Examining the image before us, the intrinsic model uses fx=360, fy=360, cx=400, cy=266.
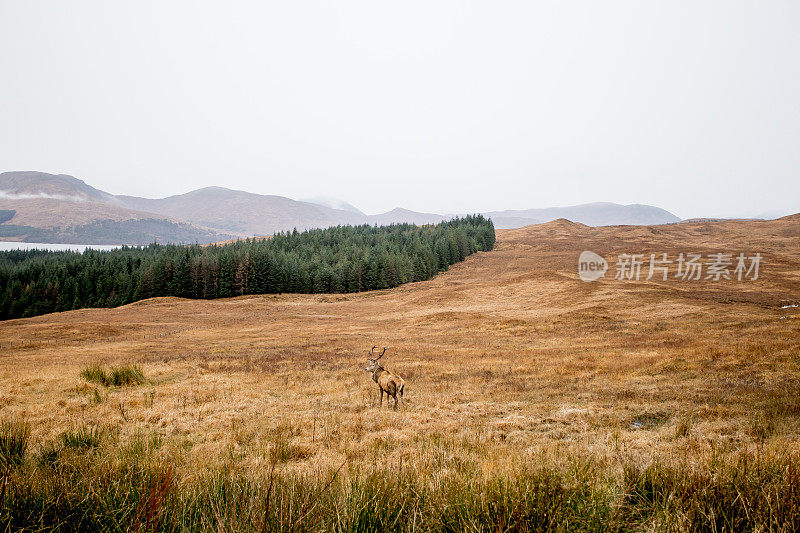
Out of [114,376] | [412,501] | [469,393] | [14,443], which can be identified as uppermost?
[412,501]

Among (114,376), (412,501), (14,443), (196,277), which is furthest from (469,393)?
(196,277)

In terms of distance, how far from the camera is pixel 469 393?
1166 cm

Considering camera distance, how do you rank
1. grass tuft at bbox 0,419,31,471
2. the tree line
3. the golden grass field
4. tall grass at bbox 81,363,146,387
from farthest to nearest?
the tree line < tall grass at bbox 81,363,146,387 < the golden grass field < grass tuft at bbox 0,419,31,471

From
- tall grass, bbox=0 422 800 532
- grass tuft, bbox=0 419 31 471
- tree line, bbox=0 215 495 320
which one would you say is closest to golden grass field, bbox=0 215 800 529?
tall grass, bbox=0 422 800 532

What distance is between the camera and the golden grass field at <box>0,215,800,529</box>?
5.27 meters

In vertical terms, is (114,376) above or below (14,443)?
below

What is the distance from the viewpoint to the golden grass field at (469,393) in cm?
527

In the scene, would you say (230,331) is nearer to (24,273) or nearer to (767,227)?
(24,273)

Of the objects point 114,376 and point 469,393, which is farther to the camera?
point 114,376

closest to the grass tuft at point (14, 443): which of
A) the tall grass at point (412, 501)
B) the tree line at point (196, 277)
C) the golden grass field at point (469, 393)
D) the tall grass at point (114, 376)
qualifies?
the tall grass at point (412, 501)

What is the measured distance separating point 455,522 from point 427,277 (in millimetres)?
90583

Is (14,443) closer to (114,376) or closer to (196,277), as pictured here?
(114,376)

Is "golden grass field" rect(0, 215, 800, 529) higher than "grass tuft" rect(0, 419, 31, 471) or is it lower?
lower

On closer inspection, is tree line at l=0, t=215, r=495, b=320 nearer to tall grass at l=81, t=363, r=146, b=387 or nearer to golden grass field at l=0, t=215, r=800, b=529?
golden grass field at l=0, t=215, r=800, b=529
